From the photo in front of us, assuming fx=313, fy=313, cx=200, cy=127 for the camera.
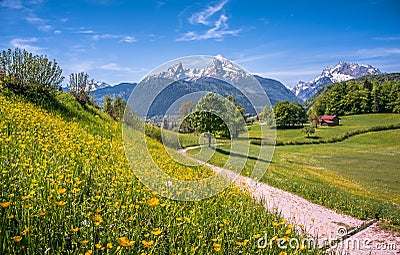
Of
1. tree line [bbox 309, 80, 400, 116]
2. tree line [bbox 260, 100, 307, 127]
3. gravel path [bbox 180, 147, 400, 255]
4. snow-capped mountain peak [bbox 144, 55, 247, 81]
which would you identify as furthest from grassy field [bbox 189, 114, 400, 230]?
tree line [bbox 260, 100, 307, 127]

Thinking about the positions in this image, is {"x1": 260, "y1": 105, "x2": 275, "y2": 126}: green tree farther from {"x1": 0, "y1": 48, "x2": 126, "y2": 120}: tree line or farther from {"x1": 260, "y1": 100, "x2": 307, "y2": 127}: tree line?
{"x1": 260, "y1": 100, "x2": 307, "y2": 127}: tree line

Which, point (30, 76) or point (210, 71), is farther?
point (30, 76)

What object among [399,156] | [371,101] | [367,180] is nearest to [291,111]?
[371,101]

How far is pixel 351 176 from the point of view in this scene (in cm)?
2861

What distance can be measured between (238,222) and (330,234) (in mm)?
4212

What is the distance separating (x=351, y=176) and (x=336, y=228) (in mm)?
21560

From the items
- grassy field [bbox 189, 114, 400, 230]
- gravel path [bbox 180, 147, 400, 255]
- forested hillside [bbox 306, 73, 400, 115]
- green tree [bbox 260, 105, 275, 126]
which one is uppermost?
forested hillside [bbox 306, 73, 400, 115]

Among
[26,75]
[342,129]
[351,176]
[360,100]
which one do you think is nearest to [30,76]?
[26,75]

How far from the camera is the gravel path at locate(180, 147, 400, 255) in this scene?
24.3ft

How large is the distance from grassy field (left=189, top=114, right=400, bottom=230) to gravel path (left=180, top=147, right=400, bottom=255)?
100 centimetres

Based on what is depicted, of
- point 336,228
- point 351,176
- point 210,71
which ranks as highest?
point 210,71

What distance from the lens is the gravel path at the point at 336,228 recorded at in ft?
24.3

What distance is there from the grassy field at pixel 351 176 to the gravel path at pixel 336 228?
1.00 m

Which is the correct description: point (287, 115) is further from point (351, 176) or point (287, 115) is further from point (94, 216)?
point (94, 216)
